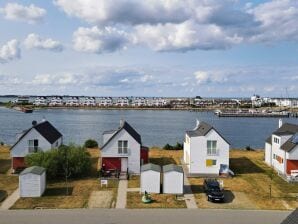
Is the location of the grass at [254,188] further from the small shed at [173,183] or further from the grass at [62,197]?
the grass at [62,197]

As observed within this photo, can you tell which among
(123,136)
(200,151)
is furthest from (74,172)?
(200,151)

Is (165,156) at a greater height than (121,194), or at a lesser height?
greater

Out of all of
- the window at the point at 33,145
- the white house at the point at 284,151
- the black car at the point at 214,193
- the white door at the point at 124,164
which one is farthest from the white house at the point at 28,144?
the white house at the point at 284,151

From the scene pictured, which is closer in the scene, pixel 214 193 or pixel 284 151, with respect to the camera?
pixel 214 193

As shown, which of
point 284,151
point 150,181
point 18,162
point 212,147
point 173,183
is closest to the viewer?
point 173,183

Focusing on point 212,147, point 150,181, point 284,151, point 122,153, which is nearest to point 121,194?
point 150,181

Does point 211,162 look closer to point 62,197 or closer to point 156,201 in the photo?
point 156,201

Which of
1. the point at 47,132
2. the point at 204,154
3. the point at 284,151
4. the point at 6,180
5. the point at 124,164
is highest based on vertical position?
the point at 47,132
